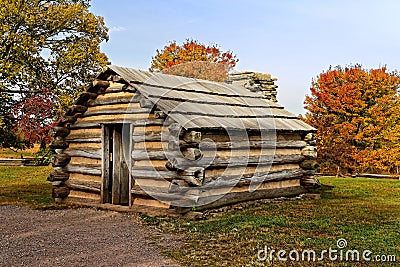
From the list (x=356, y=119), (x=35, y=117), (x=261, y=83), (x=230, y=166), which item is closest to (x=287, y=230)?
(x=230, y=166)

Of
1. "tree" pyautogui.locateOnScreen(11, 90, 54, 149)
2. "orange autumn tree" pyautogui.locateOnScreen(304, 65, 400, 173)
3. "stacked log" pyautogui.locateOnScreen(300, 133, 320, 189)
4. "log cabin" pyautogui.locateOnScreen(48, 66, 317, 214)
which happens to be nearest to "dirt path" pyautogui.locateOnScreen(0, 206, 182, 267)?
"log cabin" pyautogui.locateOnScreen(48, 66, 317, 214)

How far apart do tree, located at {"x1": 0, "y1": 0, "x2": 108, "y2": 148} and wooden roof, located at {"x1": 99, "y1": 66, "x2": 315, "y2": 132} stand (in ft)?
34.0

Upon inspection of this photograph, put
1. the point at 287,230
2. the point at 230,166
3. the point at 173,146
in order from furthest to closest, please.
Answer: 1. the point at 230,166
2. the point at 173,146
3. the point at 287,230

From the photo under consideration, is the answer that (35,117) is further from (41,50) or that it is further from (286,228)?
(286,228)

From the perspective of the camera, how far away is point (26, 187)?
62.5 ft

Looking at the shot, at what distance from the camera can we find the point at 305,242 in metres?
8.47

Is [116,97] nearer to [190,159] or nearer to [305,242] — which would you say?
[190,159]

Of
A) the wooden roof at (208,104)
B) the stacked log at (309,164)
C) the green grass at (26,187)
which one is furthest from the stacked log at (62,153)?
the stacked log at (309,164)

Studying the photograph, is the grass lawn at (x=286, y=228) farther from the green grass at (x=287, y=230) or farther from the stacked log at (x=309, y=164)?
the stacked log at (x=309, y=164)

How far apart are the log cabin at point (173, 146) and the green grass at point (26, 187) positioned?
973mm

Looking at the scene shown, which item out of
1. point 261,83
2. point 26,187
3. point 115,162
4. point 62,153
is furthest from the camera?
point 26,187

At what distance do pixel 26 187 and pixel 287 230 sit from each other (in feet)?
40.8

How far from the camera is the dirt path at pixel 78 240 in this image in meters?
7.66

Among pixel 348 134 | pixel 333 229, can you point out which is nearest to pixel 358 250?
pixel 333 229
